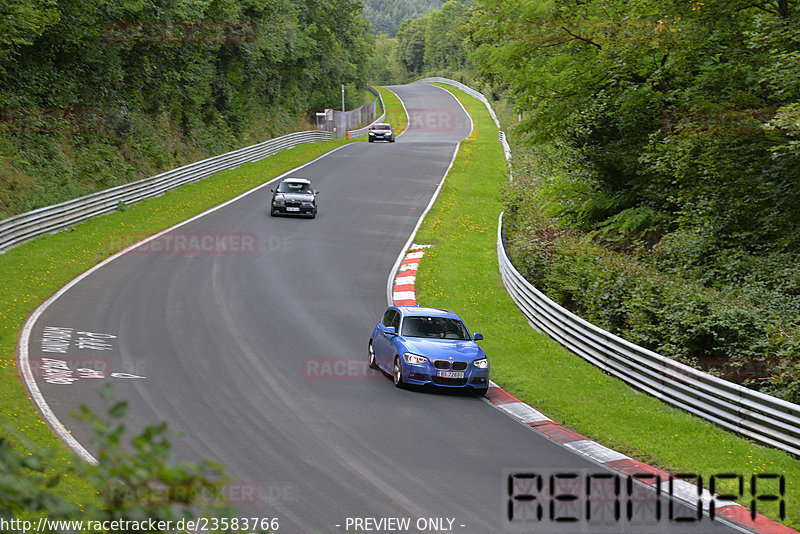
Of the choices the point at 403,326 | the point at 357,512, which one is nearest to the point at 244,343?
the point at 403,326

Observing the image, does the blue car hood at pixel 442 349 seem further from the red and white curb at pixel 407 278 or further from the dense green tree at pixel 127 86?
the dense green tree at pixel 127 86

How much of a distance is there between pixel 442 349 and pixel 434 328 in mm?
1102

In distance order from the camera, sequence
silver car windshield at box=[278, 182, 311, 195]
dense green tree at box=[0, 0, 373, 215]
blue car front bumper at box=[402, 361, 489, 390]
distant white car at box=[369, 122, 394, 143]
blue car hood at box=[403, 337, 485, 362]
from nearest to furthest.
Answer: blue car front bumper at box=[402, 361, 489, 390] → blue car hood at box=[403, 337, 485, 362] → dense green tree at box=[0, 0, 373, 215] → silver car windshield at box=[278, 182, 311, 195] → distant white car at box=[369, 122, 394, 143]

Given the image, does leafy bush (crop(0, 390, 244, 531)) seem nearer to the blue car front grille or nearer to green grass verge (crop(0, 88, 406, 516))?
green grass verge (crop(0, 88, 406, 516))

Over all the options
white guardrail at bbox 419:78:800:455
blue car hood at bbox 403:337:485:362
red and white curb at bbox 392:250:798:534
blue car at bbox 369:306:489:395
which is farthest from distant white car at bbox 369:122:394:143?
blue car hood at bbox 403:337:485:362

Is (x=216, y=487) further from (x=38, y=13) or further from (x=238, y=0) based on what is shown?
(x=238, y=0)

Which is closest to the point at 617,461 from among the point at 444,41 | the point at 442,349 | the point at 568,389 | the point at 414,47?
the point at 568,389

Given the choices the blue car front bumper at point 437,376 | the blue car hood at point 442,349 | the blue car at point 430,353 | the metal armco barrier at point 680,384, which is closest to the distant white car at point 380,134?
the metal armco barrier at point 680,384

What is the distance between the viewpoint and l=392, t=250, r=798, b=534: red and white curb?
9516mm

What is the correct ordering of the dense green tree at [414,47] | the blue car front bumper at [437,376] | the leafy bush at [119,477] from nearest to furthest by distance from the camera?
the leafy bush at [119,477], the blue car front bumper at [437,376], the dense green tree at [414,47]

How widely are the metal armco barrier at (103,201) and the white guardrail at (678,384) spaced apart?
16.7 metres

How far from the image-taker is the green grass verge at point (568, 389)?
37.8 ft

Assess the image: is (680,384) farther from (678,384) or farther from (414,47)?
(414,47)

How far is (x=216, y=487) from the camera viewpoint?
10.9 ft
